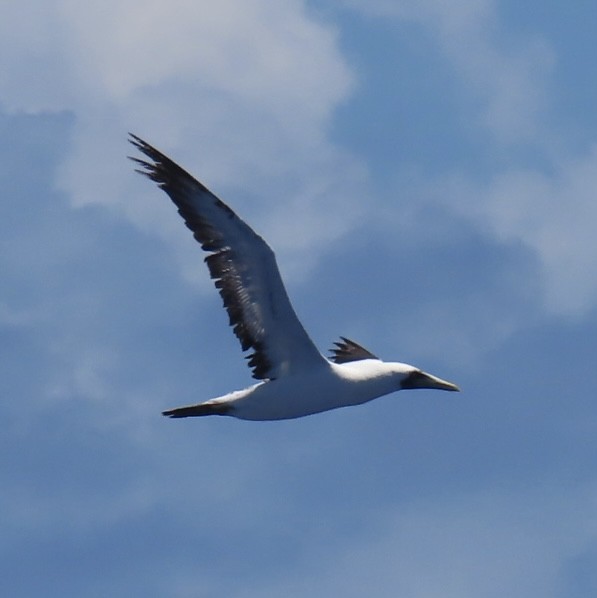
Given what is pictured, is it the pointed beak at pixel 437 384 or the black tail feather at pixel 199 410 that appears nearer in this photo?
the black tail feather at pixel 199 410

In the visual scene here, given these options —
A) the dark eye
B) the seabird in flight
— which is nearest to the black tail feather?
the seabird in flight

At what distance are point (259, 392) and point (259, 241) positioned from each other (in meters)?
3.18

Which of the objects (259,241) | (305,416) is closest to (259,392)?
(305,416)

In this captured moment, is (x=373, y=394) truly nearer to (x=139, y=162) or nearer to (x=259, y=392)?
(x=259, y=392)

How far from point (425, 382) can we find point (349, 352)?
2.55 meters

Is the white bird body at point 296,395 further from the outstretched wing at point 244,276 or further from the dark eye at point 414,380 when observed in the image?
the dark eye at point 414,380

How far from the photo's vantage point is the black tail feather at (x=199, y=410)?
31625mm

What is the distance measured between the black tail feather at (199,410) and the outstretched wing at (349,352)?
15.6ft

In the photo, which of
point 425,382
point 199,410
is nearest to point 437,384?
point 425,382

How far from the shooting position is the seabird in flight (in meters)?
29.7

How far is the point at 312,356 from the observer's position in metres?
31.7

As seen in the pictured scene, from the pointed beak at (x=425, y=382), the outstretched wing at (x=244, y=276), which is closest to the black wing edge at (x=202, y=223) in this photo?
the outstretched wing at (x=244, y=276)

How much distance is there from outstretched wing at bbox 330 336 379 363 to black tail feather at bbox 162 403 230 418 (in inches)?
187

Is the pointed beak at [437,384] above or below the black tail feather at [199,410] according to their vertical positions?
above
